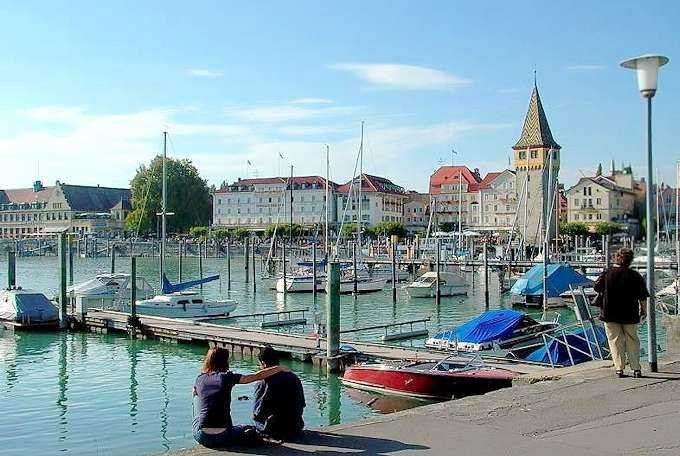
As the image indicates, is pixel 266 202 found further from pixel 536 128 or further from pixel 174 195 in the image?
pixel 536 128

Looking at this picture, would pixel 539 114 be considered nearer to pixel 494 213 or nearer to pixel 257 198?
pixel 494 213

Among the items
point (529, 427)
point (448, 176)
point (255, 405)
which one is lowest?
point (529, 427)

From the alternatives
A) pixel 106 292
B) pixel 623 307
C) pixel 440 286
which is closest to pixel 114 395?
pixel 623 307

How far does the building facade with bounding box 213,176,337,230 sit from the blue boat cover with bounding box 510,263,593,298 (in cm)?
10221

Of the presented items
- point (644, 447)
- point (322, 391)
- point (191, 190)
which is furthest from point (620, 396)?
point (191, 190)

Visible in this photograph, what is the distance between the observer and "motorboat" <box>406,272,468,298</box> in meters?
61.0

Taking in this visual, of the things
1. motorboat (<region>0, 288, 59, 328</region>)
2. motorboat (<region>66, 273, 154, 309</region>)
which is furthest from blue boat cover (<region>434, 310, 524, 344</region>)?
motorboat (<region>66, 273, 154, 309</region>)

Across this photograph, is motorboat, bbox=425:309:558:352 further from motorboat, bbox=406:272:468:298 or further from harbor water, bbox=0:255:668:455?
motorboat, bbox=406:272:468:298

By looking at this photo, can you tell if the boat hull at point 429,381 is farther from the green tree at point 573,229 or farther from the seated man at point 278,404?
the green tree at point 573,229

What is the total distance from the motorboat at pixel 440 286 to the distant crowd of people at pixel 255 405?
50.7 meters

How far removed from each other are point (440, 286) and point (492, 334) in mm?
33957

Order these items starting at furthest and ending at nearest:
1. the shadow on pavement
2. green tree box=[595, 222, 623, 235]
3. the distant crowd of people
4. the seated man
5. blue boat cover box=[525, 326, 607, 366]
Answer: green tree box=[595, 222, 623, 235], blue boat cover box=[525, 326, 607, 366], the seated man, the distant crowd of people, the shadow on pavement

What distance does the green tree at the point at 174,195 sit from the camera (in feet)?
491

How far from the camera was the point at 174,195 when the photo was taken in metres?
151
